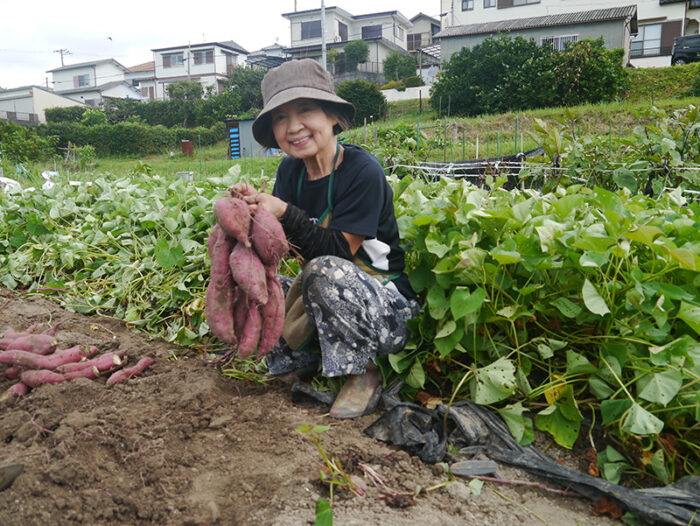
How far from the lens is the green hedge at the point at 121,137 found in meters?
23.6

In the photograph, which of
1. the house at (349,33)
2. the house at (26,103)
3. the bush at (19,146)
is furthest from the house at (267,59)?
the bush at (19,146)

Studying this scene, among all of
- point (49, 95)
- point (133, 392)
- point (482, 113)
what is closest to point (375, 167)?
point (133, 392)

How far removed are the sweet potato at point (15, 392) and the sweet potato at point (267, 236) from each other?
1021 mm

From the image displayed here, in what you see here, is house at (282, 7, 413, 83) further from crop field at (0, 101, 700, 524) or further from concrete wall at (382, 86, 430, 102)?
crop field at (0, 101, 700, 524)

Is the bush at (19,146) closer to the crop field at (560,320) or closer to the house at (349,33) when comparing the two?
the crop field at (560,320)

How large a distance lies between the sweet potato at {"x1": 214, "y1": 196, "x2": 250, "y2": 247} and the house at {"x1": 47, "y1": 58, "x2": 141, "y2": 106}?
4640 cm

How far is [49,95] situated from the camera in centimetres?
3747

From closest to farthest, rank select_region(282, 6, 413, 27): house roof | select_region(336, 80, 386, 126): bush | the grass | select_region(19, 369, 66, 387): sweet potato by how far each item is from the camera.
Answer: select_region(19, 369, 66, 387): sweet potato
the grass
select_region(336, 80, 386, 126): bush
select_region(282, 6, 413, 27): house roof

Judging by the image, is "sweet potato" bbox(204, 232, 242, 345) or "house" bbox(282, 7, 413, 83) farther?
"house" bbox(282, 7, 413, 83)

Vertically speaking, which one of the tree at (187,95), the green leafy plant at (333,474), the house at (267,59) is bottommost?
the green leafy plant at (333,474)

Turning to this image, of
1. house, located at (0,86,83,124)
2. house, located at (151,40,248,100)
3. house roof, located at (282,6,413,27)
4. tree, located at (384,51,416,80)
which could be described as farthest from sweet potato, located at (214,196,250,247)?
house, located at (151,40,248,100)

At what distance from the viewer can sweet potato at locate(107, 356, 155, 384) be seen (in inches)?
75.7

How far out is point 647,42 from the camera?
24250 millimetres

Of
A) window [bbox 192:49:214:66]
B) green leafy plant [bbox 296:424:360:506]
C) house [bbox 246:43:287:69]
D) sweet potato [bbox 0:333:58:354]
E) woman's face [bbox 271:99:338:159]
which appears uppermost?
window [bbox 192:49:214:66]
